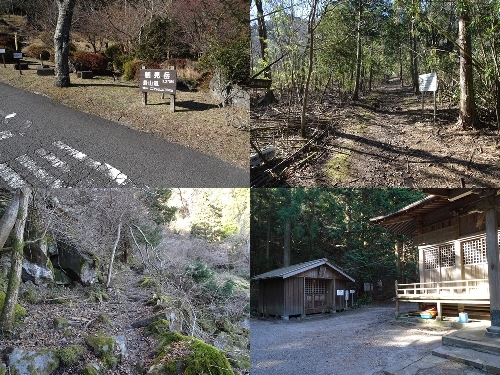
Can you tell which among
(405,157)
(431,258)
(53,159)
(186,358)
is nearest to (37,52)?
(53,159)

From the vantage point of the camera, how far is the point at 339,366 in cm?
428

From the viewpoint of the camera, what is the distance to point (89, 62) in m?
11.4

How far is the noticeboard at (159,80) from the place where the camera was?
7504 millimetres

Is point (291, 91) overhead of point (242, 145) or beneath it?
overhead

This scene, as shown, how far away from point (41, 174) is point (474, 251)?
6.81 m

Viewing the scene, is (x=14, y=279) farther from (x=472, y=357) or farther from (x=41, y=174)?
(x=472, y=357)

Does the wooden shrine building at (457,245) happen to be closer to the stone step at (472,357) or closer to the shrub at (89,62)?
the stone step at (472,357)

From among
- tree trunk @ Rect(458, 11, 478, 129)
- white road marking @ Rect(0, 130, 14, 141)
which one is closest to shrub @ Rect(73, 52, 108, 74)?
white road marking @ Rect(0, 130, 14, 141)

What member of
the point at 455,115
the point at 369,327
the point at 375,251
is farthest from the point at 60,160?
the point at 375,251

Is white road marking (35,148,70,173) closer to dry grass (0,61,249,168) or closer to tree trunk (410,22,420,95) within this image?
dry grass (0,61,249,168)

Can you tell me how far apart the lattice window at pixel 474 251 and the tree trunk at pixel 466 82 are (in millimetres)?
1947

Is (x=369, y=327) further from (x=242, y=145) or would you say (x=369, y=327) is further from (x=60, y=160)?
(x=60, y=160)

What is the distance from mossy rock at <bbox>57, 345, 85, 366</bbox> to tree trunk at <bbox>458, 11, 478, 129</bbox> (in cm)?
591

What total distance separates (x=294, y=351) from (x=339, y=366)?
2.22 ft
